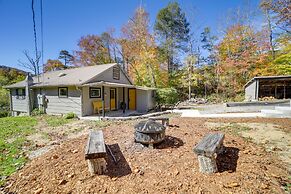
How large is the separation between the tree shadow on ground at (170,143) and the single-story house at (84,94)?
6468mm

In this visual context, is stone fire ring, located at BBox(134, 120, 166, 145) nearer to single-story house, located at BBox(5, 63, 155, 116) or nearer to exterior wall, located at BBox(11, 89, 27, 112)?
single-story house, located at BBox(5, 63, 155, 116)

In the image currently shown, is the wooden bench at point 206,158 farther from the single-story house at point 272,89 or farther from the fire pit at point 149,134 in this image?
the single-story house at point 272,89

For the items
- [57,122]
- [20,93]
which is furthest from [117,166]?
[20,93]

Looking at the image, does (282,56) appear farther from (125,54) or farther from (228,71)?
(125,54)

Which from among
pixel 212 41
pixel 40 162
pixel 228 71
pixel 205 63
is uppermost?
pixel 212 41

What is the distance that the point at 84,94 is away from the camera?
11328 mm

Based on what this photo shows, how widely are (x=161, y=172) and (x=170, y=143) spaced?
1.48 metres

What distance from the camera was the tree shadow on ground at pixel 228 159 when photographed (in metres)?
3.08

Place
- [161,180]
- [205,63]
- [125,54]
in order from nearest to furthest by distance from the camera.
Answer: [161,180] → [125,54] → [205,63]

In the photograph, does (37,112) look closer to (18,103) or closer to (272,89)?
(18,103)

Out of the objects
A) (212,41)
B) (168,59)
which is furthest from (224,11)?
(168,59)

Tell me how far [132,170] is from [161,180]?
63 centimetres

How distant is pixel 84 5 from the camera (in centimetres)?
825

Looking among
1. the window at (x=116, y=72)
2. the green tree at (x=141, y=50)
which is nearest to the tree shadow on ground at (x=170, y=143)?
the window at (x=116, y=72)
